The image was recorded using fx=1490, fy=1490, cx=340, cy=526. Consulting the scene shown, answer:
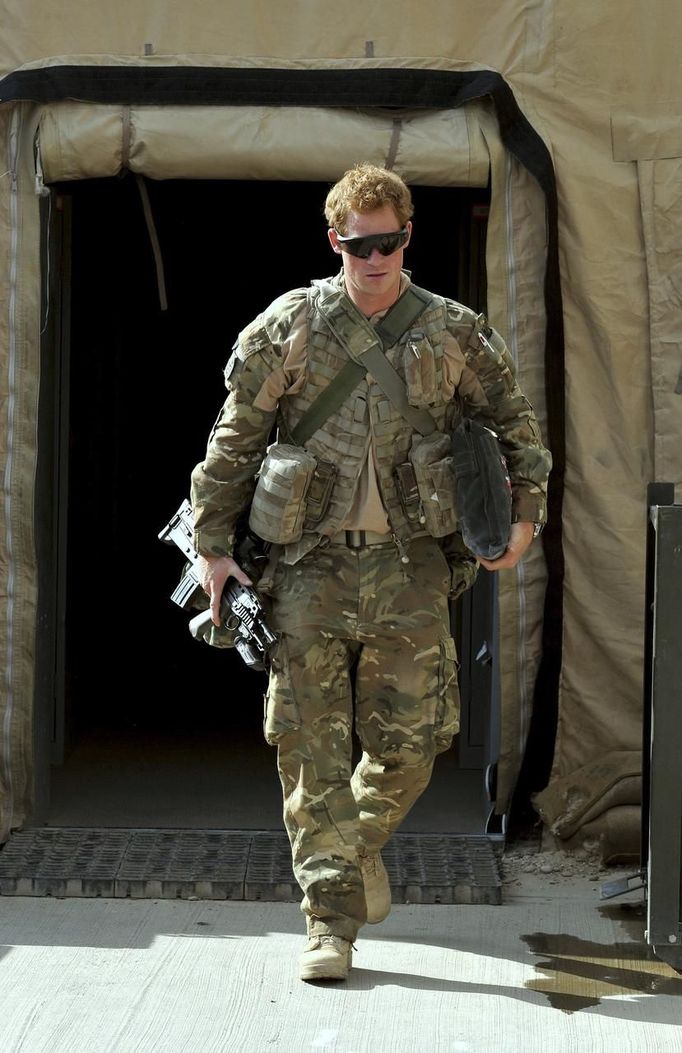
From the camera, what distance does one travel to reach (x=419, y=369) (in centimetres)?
369

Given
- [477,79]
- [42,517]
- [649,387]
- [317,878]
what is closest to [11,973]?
[317,878]

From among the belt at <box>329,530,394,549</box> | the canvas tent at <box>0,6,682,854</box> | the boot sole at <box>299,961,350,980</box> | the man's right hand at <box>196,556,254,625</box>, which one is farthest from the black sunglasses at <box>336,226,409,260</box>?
the boot sole at <box>299,961,350,980</box>

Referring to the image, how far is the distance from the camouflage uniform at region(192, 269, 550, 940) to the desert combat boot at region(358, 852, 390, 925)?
15 centimetres

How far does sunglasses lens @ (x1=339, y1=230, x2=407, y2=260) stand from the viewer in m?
3.59

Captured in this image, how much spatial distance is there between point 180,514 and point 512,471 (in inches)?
36.0

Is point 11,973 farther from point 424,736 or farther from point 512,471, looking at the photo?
point 512,471

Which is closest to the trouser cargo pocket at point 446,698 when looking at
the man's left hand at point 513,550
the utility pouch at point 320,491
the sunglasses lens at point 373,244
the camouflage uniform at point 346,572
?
the camouflage uniform at point 346,572

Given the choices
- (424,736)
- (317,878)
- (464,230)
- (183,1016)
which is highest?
(464,230)

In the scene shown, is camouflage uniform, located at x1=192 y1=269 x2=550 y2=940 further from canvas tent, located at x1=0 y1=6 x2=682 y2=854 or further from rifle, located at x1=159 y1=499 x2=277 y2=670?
canvas tent, located at x1=0 y1=6 x2=682 y2=854

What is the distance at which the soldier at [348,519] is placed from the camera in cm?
372

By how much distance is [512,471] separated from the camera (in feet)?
12.7

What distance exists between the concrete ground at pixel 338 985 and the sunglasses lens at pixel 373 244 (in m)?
1.80

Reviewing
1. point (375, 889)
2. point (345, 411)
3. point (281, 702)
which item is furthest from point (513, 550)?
point (375, 889)

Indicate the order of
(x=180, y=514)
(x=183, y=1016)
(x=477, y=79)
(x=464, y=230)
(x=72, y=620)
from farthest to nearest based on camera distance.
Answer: (x=72, y=620)
(x=464, y=230)
(x=477, y=79)
(x=180, y=514)
(x=183, y=1016)
